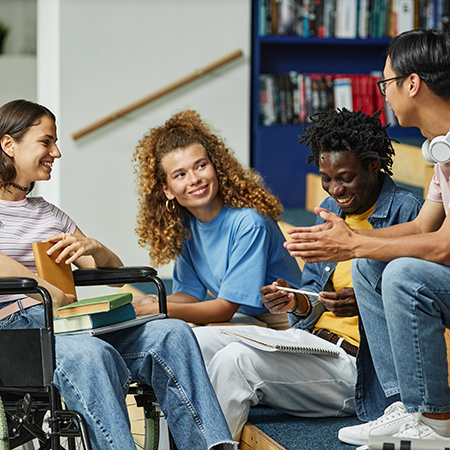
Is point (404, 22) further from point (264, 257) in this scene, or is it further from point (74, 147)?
point (264, 257)

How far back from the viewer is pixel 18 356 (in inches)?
66.7

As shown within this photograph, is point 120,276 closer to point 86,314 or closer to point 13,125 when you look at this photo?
point 86,314

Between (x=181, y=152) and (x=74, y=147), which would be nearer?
(x=181, y=152)

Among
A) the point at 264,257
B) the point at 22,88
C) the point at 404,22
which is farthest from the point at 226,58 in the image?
the point at 264,257

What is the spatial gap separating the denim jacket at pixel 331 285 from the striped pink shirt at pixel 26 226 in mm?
716

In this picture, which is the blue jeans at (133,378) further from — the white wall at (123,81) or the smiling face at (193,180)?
the white wall at (123,81)

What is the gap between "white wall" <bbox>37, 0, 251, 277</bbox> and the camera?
4184 millimetres

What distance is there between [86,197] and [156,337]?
252cm

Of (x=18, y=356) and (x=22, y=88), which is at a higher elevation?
(x=22, y=88)

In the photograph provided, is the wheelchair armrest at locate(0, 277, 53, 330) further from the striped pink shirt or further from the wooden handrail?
the wooden handrail

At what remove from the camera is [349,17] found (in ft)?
14.7

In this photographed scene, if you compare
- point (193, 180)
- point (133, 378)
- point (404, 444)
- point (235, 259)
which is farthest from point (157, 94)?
point (404, 444)

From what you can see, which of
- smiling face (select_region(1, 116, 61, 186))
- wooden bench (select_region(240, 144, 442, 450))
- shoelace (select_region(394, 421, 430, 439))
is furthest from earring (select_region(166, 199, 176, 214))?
shoelace (select_region(394, 421, 430, 439))

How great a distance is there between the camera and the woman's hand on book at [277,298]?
2043 mm
